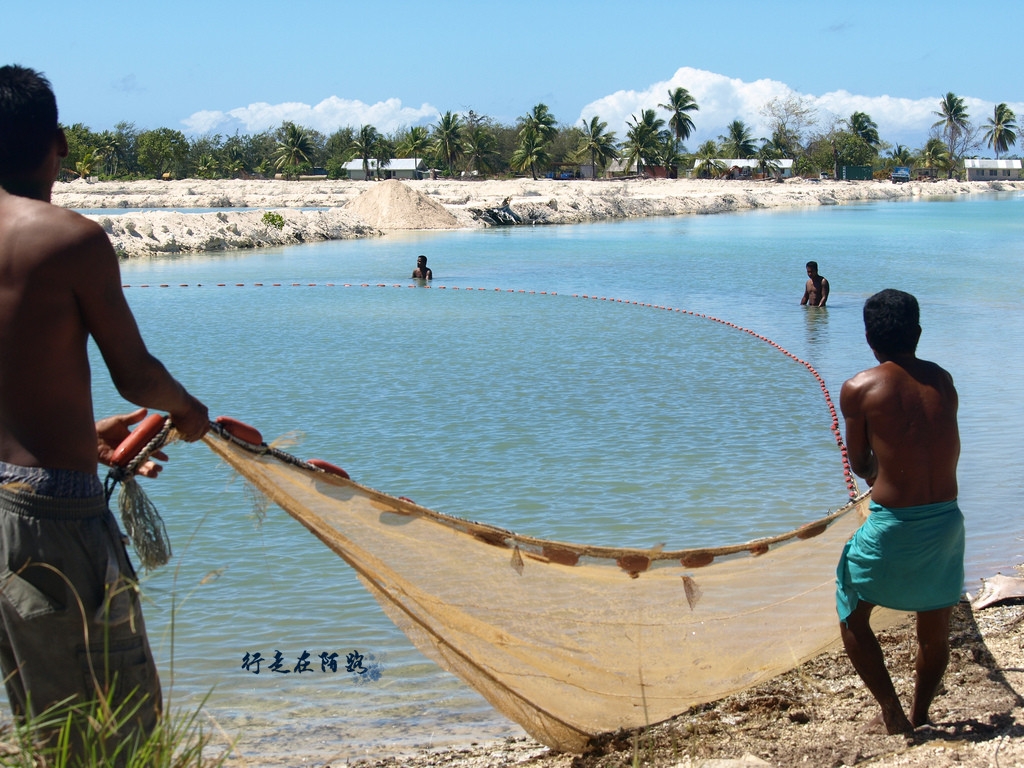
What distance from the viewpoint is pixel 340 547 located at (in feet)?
9.88

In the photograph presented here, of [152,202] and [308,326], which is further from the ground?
[152,202]

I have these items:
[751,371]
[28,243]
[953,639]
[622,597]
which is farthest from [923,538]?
[751,371]

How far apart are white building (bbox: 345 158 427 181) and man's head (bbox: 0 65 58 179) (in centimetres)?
8230

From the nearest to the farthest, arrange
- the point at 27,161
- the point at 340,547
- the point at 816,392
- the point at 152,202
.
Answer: the point at 27,161 < the point at 340,547 < the point at 816,392 < the point at 152,202

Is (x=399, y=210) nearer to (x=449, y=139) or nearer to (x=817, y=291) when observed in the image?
(x=817, y=291)

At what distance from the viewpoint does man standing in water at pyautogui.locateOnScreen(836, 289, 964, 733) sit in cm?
310

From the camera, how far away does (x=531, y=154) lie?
75.6 metres

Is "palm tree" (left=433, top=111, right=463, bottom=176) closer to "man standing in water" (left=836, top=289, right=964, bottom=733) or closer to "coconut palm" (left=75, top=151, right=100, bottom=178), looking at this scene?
"coconut palm" (left=75, top=151, right=100, bottom=178)

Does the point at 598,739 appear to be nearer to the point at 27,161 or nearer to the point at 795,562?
the point at 795,562

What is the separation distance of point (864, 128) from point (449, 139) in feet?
138

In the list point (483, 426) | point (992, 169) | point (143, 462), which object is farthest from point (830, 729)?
point (992, 169)

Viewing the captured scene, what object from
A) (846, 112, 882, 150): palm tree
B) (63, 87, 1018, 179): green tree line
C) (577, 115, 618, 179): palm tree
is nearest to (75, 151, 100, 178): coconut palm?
(63, 87, 1018, 179): green tree line

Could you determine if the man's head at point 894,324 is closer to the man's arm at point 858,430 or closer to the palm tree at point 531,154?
the man's arm at point 858,430

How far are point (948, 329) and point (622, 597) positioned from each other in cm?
1238
